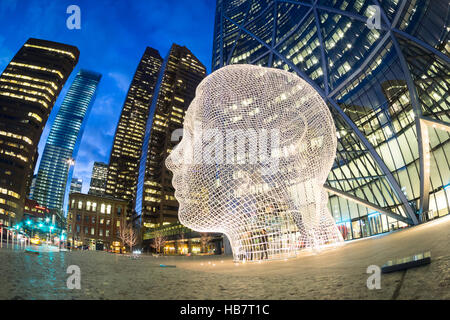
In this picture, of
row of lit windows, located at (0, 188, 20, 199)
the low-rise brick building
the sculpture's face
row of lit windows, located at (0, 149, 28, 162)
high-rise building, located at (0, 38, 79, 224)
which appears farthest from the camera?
row of lit windows, located at (0, 149, 28, 162)

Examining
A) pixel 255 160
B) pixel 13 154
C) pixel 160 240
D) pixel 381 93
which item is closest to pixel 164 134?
pixel 13 154

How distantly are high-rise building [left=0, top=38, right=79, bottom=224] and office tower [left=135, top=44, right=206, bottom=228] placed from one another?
40.8 m

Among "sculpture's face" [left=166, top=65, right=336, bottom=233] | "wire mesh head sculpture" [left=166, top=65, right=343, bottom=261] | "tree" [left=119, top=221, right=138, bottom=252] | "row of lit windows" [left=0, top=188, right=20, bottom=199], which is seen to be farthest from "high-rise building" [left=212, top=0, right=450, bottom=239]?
"row of lit windows" [left=0, top=188, right=20, bottom=199]

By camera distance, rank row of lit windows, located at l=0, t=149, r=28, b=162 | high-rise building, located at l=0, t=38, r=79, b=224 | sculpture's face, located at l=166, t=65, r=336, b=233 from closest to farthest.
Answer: sculpture's face, located at l=166, t=65, r=336, b=233 → high-rise building, located at l=0, t=38, r=79, b=224 → row of lit windows, located at l=0, t=149, r=28, b=162

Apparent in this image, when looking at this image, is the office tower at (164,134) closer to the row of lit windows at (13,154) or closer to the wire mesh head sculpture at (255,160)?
the row of lit windows at (13,154)

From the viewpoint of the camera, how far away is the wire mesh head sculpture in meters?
10.3

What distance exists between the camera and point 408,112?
24312 mm

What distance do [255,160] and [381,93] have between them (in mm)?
22952

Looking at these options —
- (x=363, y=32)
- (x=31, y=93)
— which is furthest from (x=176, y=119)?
(x=363, y=32)

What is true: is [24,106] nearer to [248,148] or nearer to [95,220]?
[95,220]

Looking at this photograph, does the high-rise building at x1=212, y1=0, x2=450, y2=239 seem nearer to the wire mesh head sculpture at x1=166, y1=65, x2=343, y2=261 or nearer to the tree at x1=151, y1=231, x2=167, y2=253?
the wire mesh head sculpture at x1=166, y1=65, x2=343, y2=261

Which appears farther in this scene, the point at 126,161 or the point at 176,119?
the point at 126,161
